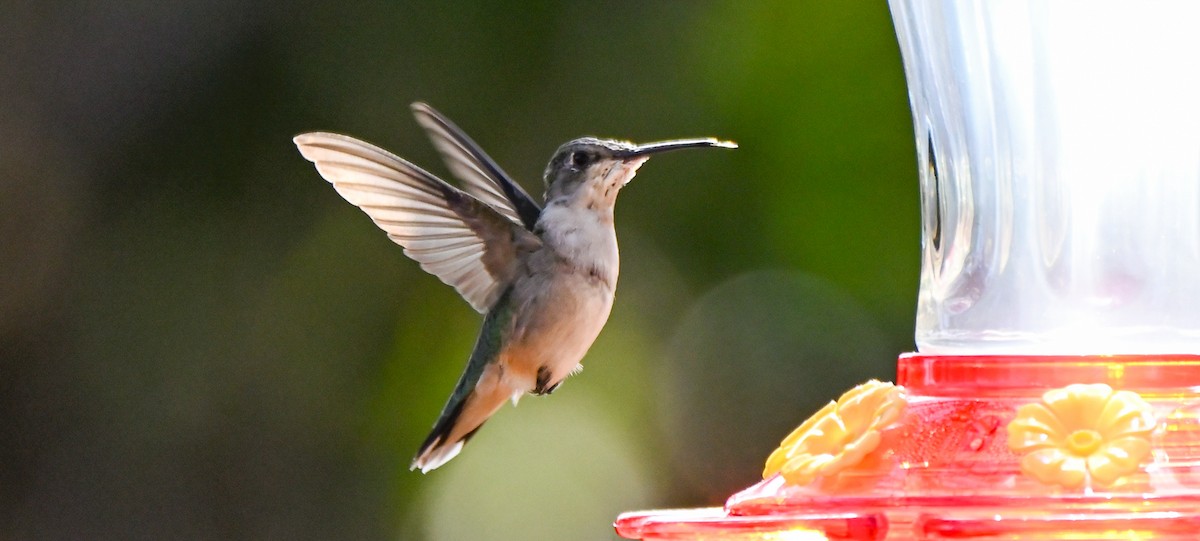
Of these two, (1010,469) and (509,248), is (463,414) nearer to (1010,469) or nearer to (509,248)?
(509,248)

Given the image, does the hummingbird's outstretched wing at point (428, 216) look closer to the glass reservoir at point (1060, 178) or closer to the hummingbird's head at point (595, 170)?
the hummingbird's head at point (595, 170)


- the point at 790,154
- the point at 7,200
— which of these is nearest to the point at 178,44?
the point at 7,200

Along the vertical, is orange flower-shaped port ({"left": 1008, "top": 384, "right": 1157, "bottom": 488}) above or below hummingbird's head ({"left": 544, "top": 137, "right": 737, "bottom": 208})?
below

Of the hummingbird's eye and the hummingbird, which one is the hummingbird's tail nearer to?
the hummingbird

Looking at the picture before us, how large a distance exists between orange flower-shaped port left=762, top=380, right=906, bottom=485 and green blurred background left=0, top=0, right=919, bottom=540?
10.7 feet

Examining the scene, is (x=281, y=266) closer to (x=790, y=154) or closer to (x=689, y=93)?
(x=689, y=93)

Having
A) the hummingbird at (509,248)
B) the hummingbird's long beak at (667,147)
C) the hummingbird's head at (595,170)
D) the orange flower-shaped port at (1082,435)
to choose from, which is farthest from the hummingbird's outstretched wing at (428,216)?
the orange flower-shaped port at (1082,435)

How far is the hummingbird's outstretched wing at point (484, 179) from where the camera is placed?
144 inches

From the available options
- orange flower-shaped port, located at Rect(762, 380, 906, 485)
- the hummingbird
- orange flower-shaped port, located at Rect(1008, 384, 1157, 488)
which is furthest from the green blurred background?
orange flower-shaped port, located at Rect(1008, 384, 1157, 488)

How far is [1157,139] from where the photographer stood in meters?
2.27

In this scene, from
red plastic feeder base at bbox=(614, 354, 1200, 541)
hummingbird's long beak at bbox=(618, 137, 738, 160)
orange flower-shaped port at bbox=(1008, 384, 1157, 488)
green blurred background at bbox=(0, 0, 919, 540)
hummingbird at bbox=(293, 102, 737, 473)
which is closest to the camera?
red plastic feeder base at bbox=(614, 354, 1200, 541)

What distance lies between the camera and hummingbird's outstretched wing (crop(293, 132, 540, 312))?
3098mm

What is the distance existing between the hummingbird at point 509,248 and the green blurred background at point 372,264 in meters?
1.98

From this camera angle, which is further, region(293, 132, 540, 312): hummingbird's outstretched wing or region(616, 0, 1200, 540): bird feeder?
region(293, 132, 540, 312): hummingbird's outstretched wing
